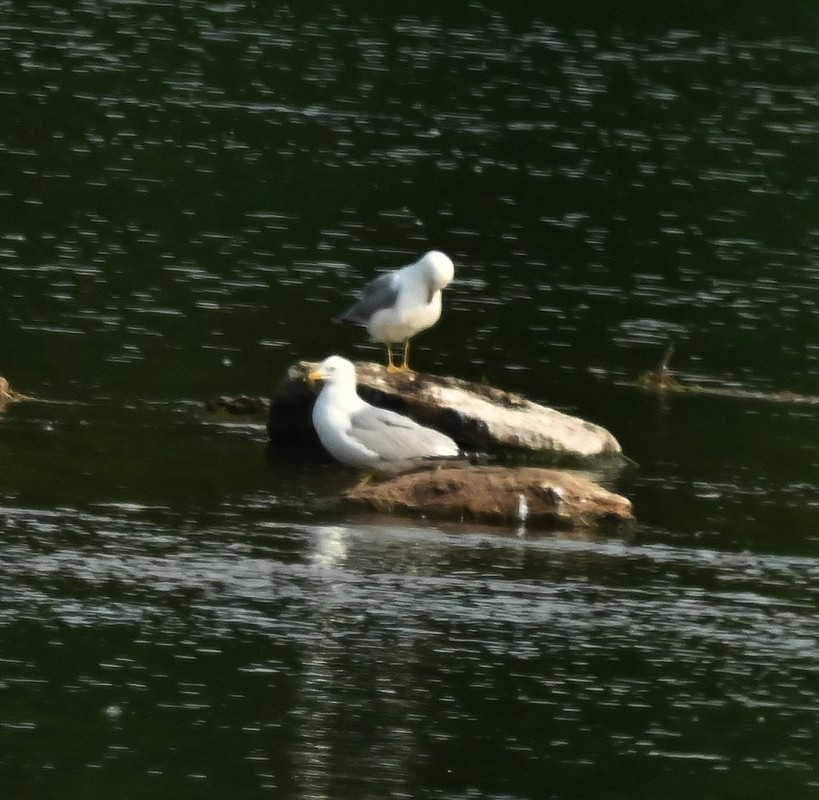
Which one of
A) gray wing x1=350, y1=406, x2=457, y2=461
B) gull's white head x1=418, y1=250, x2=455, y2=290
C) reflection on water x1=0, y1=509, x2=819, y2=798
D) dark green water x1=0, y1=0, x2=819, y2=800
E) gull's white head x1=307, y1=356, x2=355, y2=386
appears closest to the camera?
reflection on water x1=0, y1=509, x2=819, y2=798

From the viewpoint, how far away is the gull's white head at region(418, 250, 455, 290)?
18.2m

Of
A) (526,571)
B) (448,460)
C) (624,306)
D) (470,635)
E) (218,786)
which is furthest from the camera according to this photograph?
(624,306)

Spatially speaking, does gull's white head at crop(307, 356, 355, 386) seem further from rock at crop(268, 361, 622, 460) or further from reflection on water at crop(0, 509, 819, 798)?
reflection on water at crop(0, 509, 819, 798)

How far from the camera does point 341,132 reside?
1400 inches

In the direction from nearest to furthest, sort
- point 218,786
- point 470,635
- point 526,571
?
1. point 218,786
2. point 470,635
3. point 526,571

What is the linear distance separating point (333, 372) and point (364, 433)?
0.57 meters

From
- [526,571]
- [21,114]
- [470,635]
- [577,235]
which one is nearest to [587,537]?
[526,571]

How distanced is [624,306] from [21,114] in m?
11.9

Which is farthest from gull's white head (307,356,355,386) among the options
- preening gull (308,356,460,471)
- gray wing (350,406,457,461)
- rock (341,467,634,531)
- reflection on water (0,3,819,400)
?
reflection on water (0,3,819,400)

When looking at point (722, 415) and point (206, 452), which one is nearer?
point (206, 452)

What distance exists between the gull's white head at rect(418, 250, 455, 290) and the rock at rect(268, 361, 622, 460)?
0.81 meters

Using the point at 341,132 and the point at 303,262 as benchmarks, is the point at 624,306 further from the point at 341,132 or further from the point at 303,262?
the point at 341,132

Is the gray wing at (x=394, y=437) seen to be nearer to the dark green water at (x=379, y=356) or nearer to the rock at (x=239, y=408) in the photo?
the dark green water at (x=379, y=356)

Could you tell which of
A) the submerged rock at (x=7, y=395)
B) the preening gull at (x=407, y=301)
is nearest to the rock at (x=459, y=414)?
the preening gull at (x=407, y=301)
